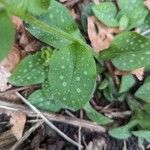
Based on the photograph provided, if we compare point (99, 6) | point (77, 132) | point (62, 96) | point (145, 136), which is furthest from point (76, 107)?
point (99, 6)

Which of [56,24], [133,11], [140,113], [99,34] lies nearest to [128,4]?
[133,11]

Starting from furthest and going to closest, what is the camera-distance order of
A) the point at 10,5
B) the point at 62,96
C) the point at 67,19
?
the point at 67,19, the point at 62,96, the point at 10,5

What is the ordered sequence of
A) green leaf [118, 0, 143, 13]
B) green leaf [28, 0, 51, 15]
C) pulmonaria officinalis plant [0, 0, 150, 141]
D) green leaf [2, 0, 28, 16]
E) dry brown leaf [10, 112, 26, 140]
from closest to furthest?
green leaf [2, 0, 28, 16] → green leaf [28, 0, 51, 15] → pulmonaria officinalis plant [0, 0, 150, 141] → dry brown leaf [10, 112, 26, 140] → green leaf [118, 0, 143, 13]

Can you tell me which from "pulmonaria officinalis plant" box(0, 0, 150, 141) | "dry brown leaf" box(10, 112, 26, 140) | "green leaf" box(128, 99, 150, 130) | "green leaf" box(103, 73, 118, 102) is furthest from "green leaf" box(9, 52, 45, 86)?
"green leaf" box(128, 99, 150, 130)

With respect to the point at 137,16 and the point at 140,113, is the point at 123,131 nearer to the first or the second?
the point at 140,113

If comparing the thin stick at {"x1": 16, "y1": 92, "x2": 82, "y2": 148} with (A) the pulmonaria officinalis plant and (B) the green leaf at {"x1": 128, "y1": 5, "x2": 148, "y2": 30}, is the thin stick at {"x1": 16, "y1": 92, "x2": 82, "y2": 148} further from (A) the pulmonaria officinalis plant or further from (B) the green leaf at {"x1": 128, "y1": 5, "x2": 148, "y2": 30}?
(B) the green leaf at {"x1": 128, "y1": 5, "x2": 148, "y2": 30}

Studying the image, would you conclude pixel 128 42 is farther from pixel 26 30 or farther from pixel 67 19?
pixel 26 30
